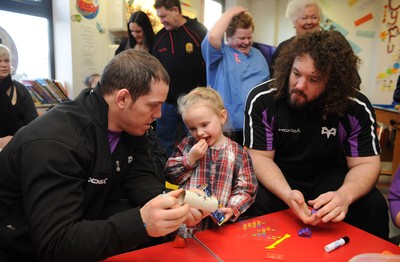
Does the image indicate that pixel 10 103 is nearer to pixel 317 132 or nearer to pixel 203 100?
pixel 203 100

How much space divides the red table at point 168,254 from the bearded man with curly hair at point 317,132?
59cm

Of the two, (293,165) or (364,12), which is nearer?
(293,165)

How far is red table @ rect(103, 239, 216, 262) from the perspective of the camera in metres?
0.99

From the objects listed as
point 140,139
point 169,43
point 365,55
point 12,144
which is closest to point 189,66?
point 169,43

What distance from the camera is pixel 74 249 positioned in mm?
836

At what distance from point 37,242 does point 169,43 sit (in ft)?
7.72

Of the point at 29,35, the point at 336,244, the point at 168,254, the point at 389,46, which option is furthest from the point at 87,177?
the point at 389,46

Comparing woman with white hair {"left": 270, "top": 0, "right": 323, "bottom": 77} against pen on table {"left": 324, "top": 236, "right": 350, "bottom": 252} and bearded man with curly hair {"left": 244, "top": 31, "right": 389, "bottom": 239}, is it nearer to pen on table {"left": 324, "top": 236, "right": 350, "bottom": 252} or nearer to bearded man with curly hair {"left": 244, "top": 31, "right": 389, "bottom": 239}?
bearded man with curly hair {"left": 244, "top": 31, "right": 389, "bottom": 239}

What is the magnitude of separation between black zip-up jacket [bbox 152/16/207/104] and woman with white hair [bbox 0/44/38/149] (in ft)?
4.07

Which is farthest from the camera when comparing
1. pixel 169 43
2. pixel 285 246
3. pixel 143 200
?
pixel 169 43

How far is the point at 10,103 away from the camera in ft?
8.96

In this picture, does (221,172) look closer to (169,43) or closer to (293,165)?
(293,165)

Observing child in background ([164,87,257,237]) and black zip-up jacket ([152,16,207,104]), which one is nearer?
child in background ([164,87,257,237])

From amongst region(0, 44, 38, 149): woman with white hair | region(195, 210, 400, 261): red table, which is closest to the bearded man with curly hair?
region(195, 210, 400, 261): red table
